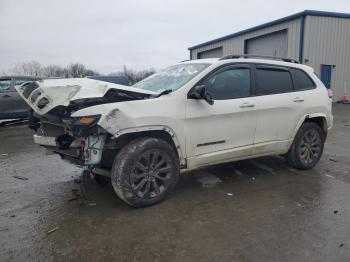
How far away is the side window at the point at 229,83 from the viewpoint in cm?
436

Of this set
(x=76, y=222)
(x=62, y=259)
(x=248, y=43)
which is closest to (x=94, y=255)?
(x=62, y=259)

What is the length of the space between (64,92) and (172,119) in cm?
129

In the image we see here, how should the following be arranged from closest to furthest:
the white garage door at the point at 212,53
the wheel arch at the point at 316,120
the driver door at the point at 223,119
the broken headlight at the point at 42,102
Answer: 1. the broken headlight at the point at 42,102
2. the driver door at the point at 223,119
3. the wheel arch at the point at 316,120
4. the white garage door at the point at 212,53

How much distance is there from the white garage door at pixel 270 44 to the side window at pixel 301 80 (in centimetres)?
1369

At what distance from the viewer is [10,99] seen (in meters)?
10.9

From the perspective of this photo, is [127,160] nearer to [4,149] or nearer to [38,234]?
[38,234]

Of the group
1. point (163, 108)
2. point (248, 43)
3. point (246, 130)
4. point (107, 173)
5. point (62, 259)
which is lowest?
point (62, 259)

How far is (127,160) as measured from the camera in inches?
144

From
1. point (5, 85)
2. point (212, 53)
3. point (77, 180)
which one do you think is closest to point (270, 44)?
point (212, 53)

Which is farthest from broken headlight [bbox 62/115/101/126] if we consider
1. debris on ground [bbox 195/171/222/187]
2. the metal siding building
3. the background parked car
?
the metal siding building

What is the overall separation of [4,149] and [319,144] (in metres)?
6.72

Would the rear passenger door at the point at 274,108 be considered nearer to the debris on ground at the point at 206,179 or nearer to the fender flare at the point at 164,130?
the debris on ground at the point at 206,179

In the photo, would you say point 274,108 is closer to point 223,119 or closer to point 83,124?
point 223,119

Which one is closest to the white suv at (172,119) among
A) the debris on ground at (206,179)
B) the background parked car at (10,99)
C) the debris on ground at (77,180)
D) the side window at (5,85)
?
the debris on ground at (206,179)
